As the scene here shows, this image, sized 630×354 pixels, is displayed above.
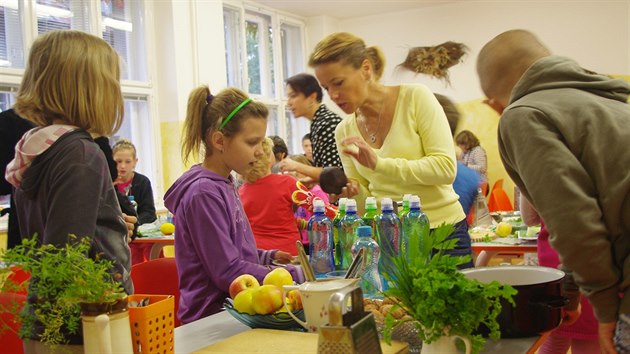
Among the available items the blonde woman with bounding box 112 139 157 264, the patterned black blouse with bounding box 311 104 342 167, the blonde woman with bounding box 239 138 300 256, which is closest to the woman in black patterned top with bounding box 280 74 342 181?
the patterned black blouse with bounding box 311 104 342 167

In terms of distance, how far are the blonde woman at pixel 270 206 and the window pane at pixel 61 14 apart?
11.4 feet

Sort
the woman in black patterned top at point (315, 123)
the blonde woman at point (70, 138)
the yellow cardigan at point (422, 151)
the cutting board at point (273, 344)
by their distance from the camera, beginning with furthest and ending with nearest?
the woman in black patterned top at point (315, 123)
the yellow cardigan at point (422, 151)
the blonde woman at point (70, 138)
the cutting board at point (273, 344)

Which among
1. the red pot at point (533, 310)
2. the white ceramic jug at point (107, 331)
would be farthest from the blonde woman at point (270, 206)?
the white ceramic jug at point (107, 331)

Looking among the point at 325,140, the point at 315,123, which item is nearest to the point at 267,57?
the point at 315,123

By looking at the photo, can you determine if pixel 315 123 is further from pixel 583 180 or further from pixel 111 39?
pixel 111 39

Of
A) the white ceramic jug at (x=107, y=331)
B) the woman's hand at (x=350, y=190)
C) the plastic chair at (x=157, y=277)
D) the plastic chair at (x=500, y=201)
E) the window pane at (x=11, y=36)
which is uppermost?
the window pane at (x=11, y=36)

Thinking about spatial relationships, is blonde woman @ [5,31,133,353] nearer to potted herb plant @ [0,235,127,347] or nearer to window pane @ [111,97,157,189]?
potted herb plant @ [0,235,127,347]

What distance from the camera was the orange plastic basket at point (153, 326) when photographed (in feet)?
3.75

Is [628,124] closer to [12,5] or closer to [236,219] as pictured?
[236,219]

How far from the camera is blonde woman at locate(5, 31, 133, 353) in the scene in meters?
1.41

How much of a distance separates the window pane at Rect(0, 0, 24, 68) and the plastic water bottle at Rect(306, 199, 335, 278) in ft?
15.4

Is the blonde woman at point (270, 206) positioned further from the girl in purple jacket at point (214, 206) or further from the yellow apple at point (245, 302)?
the yellow apple at point (245, 302)

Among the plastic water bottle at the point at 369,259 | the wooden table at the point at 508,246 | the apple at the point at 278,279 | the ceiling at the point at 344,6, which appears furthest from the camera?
the ceiling at the point at 344,6

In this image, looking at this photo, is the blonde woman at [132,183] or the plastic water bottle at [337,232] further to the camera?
the blonde woman at [132,183]
